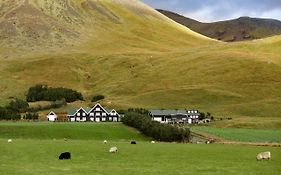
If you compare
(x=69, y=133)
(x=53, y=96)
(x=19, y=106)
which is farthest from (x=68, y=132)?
(x=53, y=96)

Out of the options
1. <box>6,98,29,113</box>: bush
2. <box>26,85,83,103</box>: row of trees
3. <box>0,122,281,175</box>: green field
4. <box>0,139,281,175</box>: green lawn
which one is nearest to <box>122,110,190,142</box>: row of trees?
<box>0,139,281,175</box>: green lawn

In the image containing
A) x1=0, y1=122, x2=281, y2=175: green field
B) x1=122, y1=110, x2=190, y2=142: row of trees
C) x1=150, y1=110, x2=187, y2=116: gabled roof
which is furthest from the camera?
x1=150, y1=110, x2=187, y2=116: gabled roof

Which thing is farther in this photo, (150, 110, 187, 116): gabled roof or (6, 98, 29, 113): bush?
(6, 98, 29, 113): bush

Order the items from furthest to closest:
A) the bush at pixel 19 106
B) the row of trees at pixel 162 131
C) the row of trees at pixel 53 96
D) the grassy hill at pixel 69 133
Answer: the row of trees at pixel 53 96 → the bush at pixel 19 106 → the row of trees at pixel 162 131 → the grassy hill at pixel 69 133

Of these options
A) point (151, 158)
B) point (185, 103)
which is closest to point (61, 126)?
point (151, 158)

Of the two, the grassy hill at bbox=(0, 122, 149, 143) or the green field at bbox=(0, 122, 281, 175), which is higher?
the grassy hill at bbox=(0, 122, 149, 143)

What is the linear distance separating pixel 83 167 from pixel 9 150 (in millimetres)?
17690

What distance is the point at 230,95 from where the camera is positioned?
19912cm

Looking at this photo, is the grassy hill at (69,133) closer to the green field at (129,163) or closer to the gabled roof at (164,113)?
the green field at (129,163)

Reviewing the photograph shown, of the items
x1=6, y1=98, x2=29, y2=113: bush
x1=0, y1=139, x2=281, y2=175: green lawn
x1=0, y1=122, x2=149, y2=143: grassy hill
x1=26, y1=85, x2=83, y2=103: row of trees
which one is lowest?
x1=0, y1=139, x2=281, y2=175: green lawn

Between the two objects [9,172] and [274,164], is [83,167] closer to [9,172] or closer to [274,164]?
[9,172]

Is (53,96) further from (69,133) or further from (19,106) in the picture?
(69,133)

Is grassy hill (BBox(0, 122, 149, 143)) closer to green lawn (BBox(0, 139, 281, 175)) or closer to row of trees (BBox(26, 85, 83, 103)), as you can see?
green lawn (BBox(0, 139, 281, 175))

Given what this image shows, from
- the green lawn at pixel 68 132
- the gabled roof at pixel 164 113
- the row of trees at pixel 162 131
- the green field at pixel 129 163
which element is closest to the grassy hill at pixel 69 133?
the green lawn at pixel 68 132
